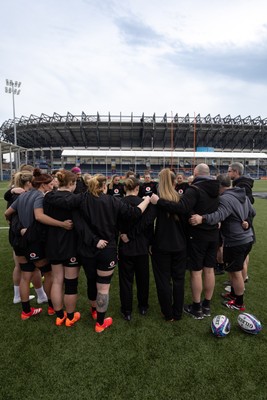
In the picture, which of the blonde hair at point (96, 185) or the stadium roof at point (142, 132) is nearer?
the blonde hair at point (96, 185)

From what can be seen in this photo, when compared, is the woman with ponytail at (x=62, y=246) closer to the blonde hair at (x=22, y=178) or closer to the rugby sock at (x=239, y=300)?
the blonde hair at (x=22, y=178)

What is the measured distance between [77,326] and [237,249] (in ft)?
8.81

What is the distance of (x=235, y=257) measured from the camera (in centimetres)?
368

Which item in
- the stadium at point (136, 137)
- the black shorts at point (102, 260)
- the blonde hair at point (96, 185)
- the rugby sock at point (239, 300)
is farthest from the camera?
the stadium at point (136, 137)

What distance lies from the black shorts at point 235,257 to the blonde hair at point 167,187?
1.36 metres

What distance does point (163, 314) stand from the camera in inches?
145

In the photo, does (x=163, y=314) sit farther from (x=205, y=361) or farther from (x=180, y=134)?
(x=180, y=134)

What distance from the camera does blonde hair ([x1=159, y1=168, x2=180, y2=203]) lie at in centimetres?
320

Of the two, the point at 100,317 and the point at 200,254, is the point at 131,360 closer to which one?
the point at 100,317

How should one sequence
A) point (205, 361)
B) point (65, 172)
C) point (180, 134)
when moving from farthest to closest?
point (180, 134) < point (65, 172) < point (205, 361)

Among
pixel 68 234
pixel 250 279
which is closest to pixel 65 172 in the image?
pixel 68 234

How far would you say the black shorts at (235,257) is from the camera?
365 cm

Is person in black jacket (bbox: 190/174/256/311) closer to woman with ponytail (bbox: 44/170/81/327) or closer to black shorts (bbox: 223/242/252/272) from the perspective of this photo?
black shorts (bbox: 223/242/252/272)

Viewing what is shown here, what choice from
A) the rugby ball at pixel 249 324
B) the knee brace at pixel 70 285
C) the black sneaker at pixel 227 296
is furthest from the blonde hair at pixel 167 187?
the black sneaker at pixel 227 296
